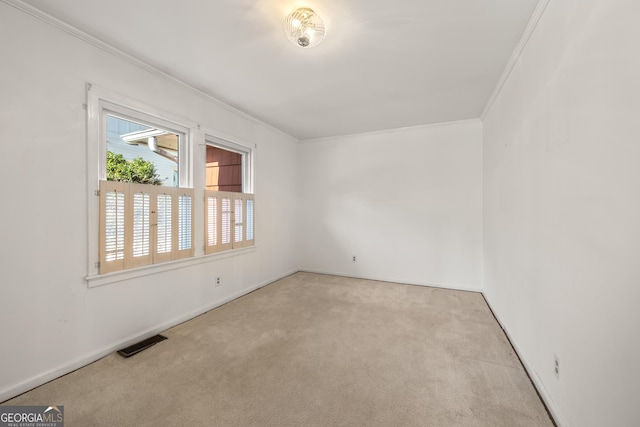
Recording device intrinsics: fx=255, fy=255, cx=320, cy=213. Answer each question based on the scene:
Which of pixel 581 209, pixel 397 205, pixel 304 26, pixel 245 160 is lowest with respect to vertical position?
pixel 581 209

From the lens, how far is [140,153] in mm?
2518

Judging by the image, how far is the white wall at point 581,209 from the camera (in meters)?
0.98

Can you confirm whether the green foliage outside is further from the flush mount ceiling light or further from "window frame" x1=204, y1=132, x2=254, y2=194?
the flush mount ceiling light

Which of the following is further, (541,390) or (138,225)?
(138,225)

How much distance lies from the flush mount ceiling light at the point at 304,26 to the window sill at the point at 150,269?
2.44m

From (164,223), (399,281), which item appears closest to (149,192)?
(164,223)

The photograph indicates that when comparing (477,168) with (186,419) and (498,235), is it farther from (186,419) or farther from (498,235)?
(186,419)

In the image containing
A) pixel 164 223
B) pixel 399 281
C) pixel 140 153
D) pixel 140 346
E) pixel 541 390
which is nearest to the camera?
pixel 541 390

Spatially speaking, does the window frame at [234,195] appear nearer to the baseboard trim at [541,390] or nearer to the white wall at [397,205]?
the white wall at [397,205]

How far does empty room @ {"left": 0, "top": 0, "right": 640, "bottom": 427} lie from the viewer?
1233mm

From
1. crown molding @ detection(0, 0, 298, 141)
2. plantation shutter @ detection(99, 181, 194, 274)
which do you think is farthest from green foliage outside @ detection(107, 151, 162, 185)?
crown molding @ detection(0, 0, 298, 141)

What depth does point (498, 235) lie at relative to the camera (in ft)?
9.29

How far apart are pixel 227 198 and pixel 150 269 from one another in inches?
49.0

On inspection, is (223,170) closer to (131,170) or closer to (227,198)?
(227,198)
